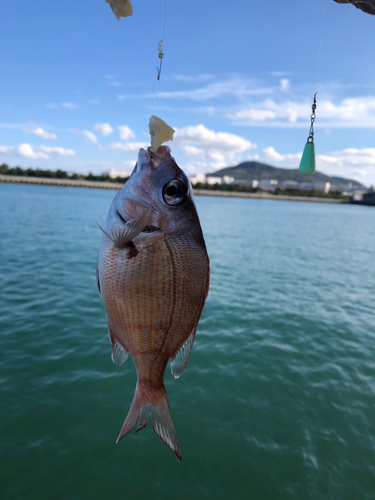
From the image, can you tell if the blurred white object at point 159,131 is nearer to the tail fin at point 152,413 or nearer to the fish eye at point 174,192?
the fish eye at point 174,192

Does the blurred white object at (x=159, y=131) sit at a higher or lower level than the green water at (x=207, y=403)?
higher

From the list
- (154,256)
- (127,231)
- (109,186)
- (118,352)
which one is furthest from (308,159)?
(109,186)

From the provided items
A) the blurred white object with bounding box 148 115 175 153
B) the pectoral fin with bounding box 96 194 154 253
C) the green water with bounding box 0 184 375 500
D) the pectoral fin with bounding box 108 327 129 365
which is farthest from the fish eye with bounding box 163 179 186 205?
the green water with bounding box 0 184 375 500

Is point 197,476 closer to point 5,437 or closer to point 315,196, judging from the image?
point 5,437

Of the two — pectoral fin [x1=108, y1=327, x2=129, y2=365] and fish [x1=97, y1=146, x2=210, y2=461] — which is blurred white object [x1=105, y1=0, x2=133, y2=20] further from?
pectoral fin [x1=108, y1=327, x2=129, y2=365]

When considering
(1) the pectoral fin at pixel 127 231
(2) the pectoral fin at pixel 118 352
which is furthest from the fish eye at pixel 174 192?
(2) the pectoral fin at pixel 118 352

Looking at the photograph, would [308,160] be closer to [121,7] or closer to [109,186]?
[121,7]
